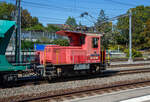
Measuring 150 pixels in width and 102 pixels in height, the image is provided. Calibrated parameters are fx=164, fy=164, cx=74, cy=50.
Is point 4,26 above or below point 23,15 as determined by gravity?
below

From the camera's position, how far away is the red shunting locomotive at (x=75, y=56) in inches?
415

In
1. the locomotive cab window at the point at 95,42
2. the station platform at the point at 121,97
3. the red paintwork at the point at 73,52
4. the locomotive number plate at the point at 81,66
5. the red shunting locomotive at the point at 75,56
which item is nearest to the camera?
the station platform at the point at 121,97

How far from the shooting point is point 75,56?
11250 millimetres

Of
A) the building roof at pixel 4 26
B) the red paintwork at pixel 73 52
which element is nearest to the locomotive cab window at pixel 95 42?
the red paintwork at pixel 73 52

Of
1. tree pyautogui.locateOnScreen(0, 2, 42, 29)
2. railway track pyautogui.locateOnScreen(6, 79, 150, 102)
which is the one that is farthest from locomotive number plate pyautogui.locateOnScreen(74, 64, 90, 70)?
tree pyautogui.locateOnScreen(0, 2, 42, 29)

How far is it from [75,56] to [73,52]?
0.31 m

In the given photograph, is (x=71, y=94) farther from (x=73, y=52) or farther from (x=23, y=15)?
(x=23, y=15)

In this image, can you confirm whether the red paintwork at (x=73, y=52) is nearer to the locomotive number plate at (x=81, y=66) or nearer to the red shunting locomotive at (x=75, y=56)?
the red shunting locomotive at (x=75, y=56)

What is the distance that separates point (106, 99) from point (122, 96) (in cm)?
91

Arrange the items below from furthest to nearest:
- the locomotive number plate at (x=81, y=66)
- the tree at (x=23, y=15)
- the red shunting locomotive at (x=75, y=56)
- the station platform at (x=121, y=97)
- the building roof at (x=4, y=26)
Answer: the tree at (x=23, y=15)
the locomotive number plate at (x=81, y=66)
the red shunting locomotive at (x=75, y=56)
the building roof at (x=4, y=26)
the station platform at (x=121, y=97)

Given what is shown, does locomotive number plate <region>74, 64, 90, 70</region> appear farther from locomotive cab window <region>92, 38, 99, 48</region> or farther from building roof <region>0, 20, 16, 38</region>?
building roof <region>0, 20, 16, 38</region>

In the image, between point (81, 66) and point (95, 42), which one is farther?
point (95, 42)

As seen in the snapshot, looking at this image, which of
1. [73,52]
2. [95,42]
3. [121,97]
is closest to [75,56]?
[73,52]

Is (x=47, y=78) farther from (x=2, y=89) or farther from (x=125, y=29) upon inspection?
(x=125, y=29)
